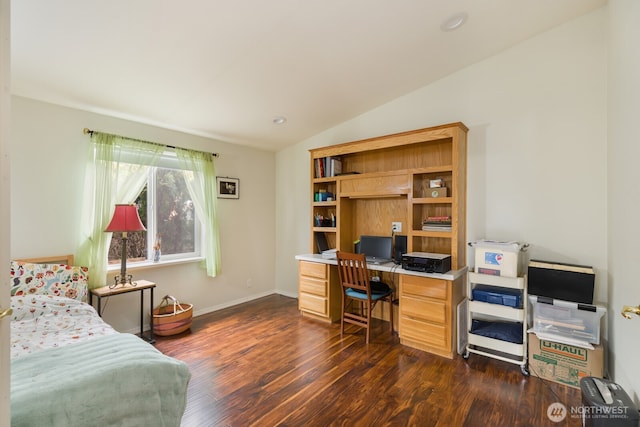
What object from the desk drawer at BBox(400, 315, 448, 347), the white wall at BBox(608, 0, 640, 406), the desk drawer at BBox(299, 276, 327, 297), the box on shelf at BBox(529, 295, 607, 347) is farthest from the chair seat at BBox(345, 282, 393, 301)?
the white wall at BBox(608, 0, 640, 406)

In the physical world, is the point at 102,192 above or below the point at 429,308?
above

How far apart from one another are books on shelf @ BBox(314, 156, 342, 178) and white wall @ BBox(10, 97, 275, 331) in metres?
1.16

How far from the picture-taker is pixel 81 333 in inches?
78.3

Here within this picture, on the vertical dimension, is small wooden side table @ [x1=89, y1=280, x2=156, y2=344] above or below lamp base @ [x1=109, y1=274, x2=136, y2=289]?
below

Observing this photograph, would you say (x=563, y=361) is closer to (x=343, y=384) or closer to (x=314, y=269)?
(x=343, y=384)

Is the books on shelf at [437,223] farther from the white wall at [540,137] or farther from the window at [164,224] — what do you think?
the window at [164,224]

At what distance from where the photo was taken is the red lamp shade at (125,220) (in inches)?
111

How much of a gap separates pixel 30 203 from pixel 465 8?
3.98 metres

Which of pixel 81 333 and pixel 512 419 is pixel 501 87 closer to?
pixel 512 419

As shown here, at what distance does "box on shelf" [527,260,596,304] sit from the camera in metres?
2.24

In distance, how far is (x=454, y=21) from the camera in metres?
2.35

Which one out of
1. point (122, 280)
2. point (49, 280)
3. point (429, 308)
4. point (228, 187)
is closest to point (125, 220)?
point (122, 280)

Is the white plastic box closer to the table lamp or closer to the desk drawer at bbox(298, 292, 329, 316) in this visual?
the desk drawer at bbox(298, 292, 329, 316)

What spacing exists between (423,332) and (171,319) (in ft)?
8.48
